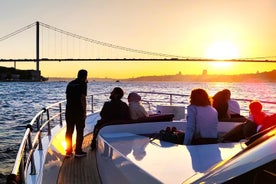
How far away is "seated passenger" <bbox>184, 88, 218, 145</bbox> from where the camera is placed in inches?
138

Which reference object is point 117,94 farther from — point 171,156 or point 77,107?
point 171,156

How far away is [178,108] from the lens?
7.21 m

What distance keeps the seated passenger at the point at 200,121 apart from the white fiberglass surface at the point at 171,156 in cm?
30

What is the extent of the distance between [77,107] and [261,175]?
4212mm

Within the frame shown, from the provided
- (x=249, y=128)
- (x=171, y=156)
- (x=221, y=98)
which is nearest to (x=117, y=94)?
(x=221, y=98)

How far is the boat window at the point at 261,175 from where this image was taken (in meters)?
1.21

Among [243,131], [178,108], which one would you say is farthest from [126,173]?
[178,108]

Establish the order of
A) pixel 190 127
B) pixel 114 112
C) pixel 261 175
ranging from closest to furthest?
1. pixel 261 175
2. pixel 190 127
3. pixel 114 112

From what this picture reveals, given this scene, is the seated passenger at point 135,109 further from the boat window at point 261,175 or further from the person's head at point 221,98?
the boat window at point 261,175

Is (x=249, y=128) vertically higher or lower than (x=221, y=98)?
lower

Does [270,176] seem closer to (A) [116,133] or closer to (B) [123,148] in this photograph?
(B) [123,148]

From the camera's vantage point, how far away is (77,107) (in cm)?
530

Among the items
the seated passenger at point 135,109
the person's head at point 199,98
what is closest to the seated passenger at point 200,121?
the person's head at point 199,98

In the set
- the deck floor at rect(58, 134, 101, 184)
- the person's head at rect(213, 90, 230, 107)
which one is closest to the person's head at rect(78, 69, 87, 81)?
the deck floor at rect(58, 134, 101, 184)
